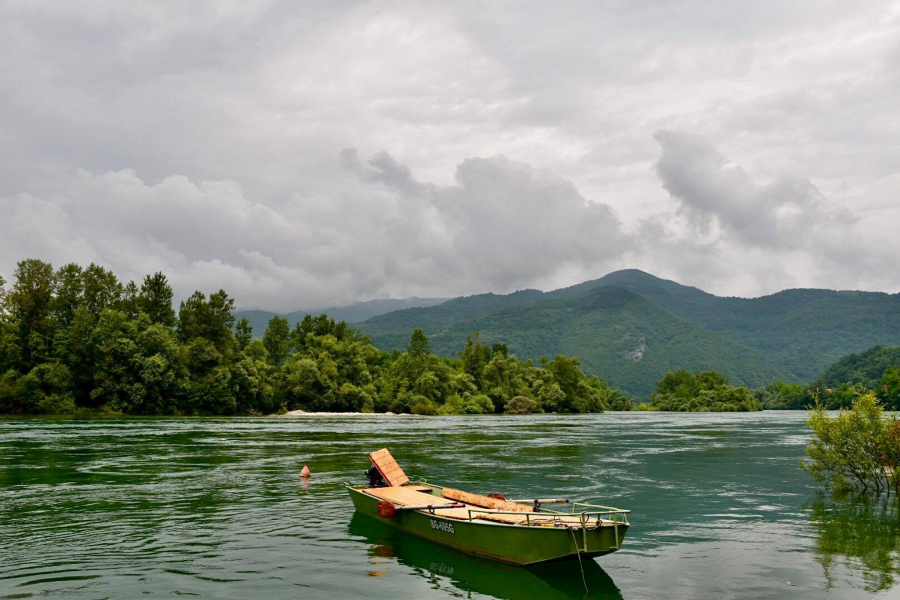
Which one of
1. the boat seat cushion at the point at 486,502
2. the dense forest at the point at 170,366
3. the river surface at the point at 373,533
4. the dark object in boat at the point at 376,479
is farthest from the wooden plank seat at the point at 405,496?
the dense forest at the point at 170,366

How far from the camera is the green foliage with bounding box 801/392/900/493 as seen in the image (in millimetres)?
31484

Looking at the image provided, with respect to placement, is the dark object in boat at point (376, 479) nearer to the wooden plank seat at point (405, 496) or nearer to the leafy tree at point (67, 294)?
the wooden plank seat at point (405, 496)

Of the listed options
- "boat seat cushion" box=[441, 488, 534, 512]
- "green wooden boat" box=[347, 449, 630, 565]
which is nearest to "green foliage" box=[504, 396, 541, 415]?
"green wooden boat" box=[347, 449, 630, 565]

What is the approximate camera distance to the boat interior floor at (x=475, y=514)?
721 inches

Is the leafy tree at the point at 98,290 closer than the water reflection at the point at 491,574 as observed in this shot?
No

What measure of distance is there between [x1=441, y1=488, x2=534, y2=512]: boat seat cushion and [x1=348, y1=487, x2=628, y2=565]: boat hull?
2.17 m

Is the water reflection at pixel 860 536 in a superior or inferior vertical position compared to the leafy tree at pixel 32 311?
inferior

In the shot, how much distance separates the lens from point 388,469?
29.0m

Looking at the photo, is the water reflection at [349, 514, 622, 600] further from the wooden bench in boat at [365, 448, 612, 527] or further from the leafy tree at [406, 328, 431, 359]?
the leafy tree at [406, 328, 431, 359]

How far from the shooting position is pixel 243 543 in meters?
22.1

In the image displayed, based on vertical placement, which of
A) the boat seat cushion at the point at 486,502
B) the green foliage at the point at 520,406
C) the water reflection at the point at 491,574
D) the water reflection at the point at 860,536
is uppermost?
the boat seat cushion at the point at 486,502

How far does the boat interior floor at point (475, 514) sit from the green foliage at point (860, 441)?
17254mm

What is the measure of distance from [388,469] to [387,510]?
5.71m

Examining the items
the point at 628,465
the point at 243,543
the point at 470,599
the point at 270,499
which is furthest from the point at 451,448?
the point at 470,599
